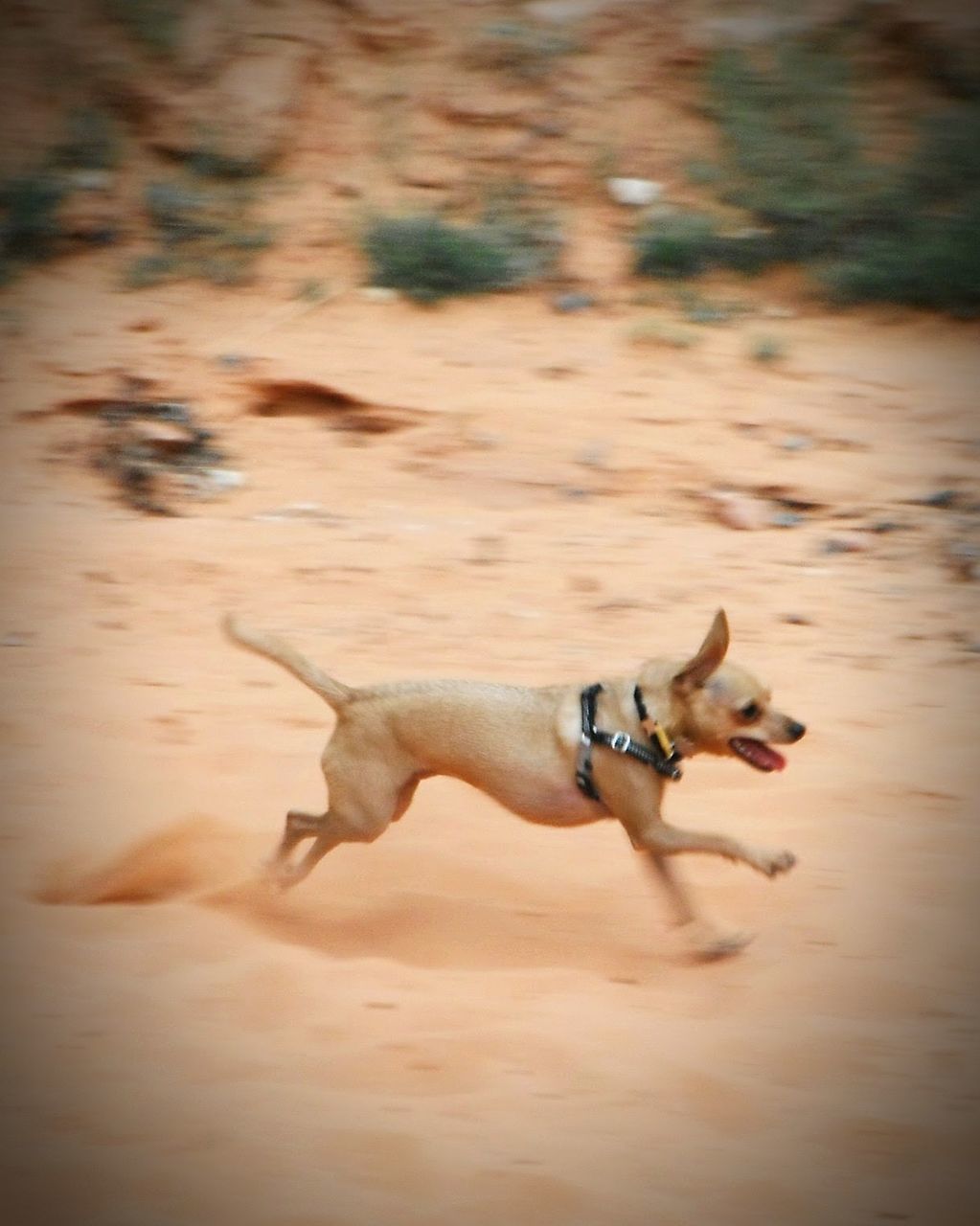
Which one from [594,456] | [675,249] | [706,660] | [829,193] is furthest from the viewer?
[829,193]

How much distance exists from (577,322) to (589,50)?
4.36 m

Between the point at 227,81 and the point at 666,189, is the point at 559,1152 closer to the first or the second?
the point at 666,189

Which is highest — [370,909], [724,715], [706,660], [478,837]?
[706,660]

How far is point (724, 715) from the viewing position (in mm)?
5055

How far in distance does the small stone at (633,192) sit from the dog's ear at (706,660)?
436 inches

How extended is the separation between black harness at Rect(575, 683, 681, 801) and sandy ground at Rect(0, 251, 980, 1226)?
65 centimetres

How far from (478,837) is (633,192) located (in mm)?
10641

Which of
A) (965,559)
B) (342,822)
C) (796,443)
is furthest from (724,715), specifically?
(796,443)

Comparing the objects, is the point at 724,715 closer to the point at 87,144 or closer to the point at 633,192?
the point at 633,192

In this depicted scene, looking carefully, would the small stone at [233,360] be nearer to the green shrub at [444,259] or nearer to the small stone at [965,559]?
the green shrub at [444,259]

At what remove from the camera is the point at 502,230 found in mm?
14539

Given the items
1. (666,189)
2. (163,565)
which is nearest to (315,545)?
(163,565)

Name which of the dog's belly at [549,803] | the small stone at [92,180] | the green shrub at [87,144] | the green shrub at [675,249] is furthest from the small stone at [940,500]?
the green shrub at [87,144]

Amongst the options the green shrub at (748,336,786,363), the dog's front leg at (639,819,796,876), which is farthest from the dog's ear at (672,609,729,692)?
the green shrub at (748,336,786,363)
